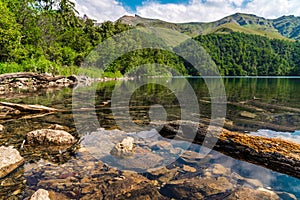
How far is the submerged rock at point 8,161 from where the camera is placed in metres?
4.99

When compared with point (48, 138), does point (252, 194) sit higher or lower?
lower

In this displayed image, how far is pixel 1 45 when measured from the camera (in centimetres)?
3005

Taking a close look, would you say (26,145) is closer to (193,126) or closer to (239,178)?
(193,126)

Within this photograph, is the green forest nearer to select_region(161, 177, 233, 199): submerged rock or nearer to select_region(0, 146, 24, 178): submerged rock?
select_region(0, 146, 24, 178): submerged rock

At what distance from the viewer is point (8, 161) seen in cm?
525

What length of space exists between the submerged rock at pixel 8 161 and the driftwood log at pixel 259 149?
509cm

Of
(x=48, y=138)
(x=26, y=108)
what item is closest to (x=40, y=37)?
(x=26, y=108)

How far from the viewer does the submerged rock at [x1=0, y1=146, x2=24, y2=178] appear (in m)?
4.99

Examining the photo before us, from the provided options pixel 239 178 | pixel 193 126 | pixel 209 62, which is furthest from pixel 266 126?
pixel 209 62

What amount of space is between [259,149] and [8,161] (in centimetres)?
643

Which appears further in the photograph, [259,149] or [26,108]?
[26,108]

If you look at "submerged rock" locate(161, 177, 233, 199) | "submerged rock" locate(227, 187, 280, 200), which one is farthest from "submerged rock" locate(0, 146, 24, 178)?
"submerged rock" locate(227, 187, 280, 200)

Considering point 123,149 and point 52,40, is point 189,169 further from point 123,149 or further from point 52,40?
point 52,40

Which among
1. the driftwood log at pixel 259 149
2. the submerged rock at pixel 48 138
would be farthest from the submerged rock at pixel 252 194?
the submerged rock at pixel 48 138
